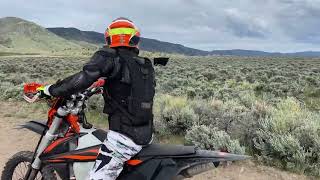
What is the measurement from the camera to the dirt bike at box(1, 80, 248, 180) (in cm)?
394

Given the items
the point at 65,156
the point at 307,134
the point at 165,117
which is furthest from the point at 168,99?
the point at 65,156

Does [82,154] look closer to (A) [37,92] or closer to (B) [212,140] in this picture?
(A) [37,92]

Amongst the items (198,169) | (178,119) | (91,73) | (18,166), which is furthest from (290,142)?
(91,73)

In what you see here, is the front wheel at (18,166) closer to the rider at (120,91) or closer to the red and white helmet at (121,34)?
the rider at (120,91)

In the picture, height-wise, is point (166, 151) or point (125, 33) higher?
point (125, 33)

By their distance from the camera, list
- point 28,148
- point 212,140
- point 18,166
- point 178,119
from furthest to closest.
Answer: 1. point 178,119
2. point 28,148
3. point 212,140
4. point 18,166

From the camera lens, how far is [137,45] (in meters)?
4.16

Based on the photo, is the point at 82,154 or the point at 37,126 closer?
the point at 82,154

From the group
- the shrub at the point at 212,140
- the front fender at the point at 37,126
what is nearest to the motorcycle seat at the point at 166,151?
the front fender at the point at 37,126

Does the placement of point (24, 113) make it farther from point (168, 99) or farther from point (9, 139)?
point (168, 99)

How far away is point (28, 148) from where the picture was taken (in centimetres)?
848

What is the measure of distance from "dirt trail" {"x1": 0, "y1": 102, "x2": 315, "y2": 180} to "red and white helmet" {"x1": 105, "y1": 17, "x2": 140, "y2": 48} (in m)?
3.03

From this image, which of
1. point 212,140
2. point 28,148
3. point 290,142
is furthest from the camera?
point 28,148

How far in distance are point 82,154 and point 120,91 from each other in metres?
0.70
